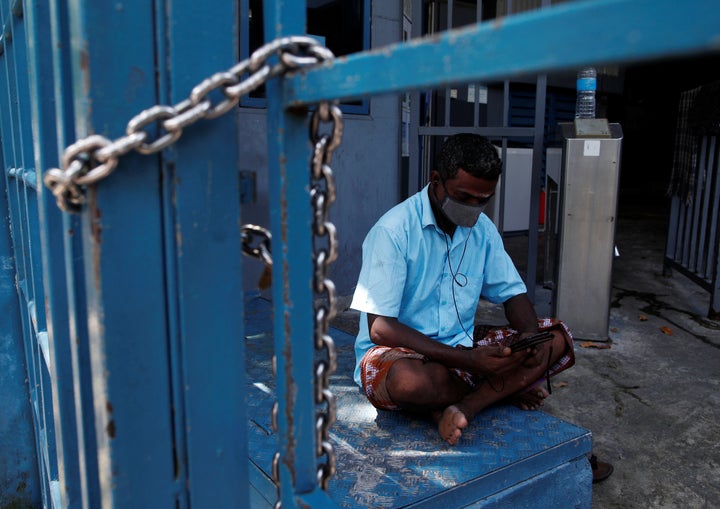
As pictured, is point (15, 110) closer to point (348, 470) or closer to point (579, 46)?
point (348, 470)

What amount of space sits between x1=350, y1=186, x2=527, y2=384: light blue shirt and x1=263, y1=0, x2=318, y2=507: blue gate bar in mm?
1479

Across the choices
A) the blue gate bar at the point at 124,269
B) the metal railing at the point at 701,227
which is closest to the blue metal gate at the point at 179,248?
the blue gate bar at the point at 124,269

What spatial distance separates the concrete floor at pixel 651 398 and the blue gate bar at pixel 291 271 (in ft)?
6.41

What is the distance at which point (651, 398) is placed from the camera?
10.7 ft

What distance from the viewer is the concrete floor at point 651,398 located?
2.45 metres

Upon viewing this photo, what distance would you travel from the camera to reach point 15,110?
5.97ft

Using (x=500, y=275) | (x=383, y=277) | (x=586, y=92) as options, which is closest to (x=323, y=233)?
(x=383, y=277)

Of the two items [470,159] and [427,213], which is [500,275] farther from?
[470,159]

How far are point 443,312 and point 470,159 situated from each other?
673 mm

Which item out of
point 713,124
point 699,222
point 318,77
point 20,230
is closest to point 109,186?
point 318,77

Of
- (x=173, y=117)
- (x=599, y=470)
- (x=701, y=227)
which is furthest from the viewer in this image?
(x=701, y=227)

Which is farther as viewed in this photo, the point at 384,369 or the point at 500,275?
the point at 500,275

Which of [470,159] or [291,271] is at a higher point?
[470,159]

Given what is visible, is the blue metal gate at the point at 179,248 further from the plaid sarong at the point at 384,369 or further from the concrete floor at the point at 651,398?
the concrete floor at the point at 651,398
